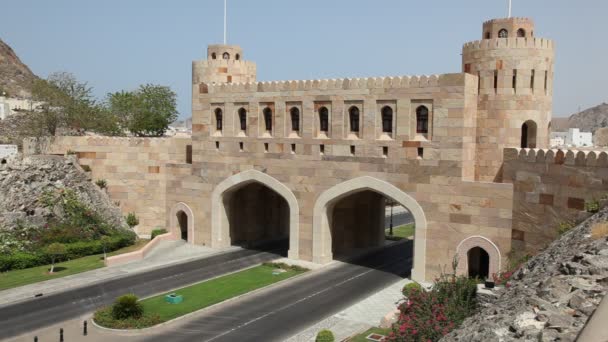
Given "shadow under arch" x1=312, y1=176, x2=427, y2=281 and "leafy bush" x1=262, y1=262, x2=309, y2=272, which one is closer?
"shadow under arch" x1=312, y1=176, x2=427, y2=281

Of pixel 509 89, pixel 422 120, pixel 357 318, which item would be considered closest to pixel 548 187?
pixel 509 89

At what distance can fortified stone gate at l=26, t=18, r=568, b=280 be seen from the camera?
2684cm

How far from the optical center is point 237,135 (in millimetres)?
34750

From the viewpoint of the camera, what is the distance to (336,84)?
3062 centimetres

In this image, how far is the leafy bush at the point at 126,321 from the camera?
72.0ft

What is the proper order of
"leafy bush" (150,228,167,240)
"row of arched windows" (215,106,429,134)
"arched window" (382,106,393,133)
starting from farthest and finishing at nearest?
"leafy bush" (150,228,167,240), "arched window" (382,106,393,133), "row of arched windows" (215,106,429,134)

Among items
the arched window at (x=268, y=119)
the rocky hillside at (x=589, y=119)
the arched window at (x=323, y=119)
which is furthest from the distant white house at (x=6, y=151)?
the rocky hillside at (x=589, y=119)

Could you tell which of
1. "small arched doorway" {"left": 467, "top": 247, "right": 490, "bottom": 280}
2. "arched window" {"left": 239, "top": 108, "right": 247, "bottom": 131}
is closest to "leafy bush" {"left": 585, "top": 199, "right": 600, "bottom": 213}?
"small arched doorway" {"left": 467, "top": 247, "right": 490, "bottom": 280}

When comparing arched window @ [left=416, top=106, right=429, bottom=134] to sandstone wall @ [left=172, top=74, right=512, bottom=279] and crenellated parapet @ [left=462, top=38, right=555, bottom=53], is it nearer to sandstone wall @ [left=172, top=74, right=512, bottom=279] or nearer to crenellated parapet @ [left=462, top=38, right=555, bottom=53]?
sandstone wall @ [left=172, top=74, right=512, bottom=279]

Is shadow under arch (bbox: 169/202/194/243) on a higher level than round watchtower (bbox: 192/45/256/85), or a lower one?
lower

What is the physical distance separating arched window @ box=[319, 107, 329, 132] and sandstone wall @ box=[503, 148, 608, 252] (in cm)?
1011

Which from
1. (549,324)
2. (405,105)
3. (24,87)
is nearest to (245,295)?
(405,105)

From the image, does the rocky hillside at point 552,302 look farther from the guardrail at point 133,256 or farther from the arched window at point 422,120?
the guardrail at point 133,256

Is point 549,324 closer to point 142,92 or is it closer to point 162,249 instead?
point 162,249
